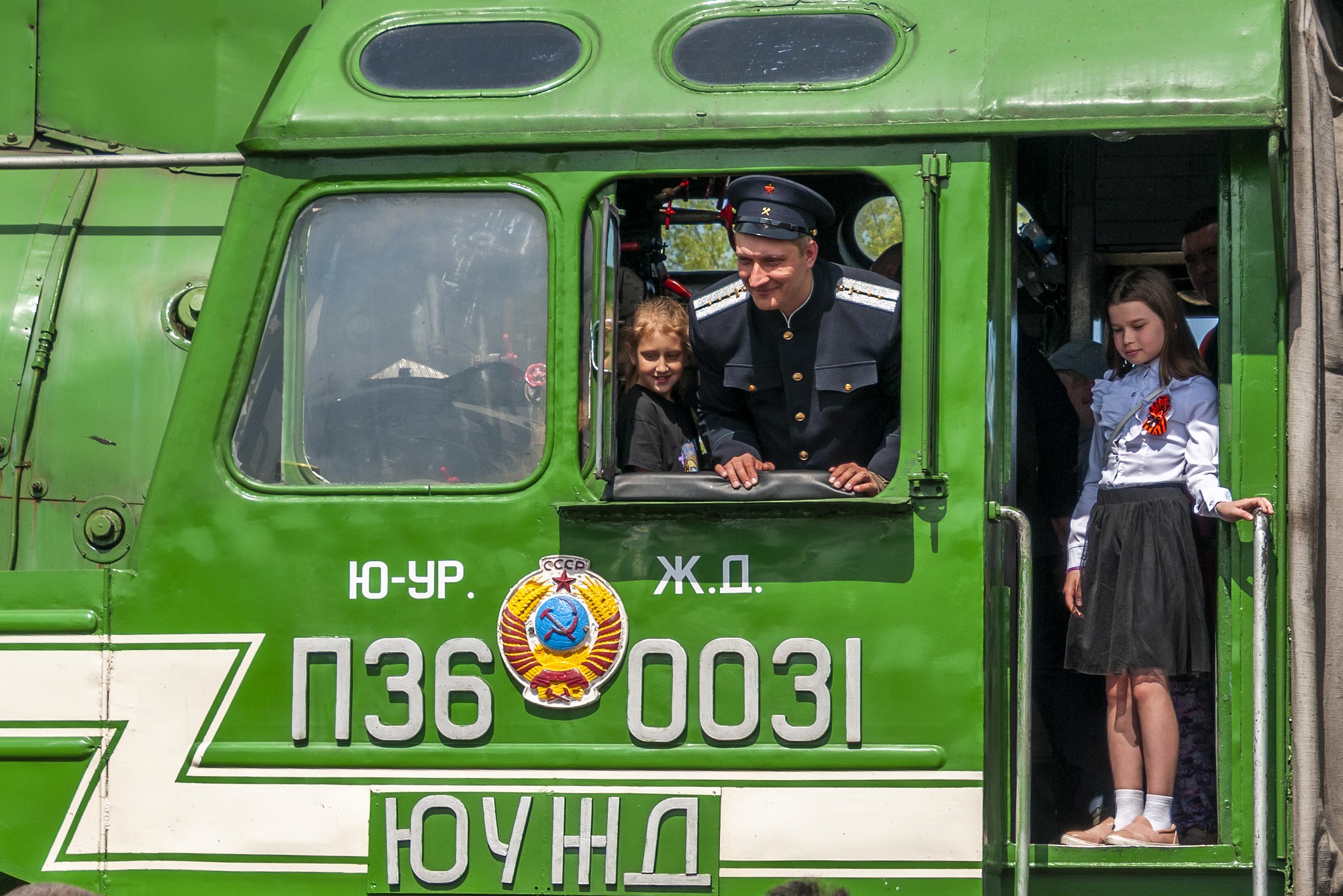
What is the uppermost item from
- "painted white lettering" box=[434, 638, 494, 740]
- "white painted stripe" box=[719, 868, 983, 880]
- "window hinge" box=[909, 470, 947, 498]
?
"window hinge" box=[909, 470, 947, 498]

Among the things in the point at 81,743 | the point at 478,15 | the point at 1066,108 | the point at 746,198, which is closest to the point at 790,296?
the point at 746,198

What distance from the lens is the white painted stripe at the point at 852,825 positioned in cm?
324

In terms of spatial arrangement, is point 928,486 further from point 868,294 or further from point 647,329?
point 647,329

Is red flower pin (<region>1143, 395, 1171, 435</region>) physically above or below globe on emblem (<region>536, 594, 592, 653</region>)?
above

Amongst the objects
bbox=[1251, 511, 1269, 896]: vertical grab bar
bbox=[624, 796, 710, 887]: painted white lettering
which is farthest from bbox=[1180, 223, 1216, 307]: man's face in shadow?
bbox=[624, 796, 710, 887]: painted white lettering

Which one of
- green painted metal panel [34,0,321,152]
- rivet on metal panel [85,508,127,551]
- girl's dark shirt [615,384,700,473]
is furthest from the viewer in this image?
green painted metal panel [34,0,321,152]

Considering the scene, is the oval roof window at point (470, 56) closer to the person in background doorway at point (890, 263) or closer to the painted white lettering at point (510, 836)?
the person in background doorway at point (890, 263)

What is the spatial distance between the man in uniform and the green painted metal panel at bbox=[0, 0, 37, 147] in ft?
8.11

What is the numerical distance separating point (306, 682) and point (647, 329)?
125 centimetres

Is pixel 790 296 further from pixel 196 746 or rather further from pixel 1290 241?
pixel 196 746

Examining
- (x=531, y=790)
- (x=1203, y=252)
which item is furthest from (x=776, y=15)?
(x=531, y=790)

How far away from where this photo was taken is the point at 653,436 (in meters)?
3.66

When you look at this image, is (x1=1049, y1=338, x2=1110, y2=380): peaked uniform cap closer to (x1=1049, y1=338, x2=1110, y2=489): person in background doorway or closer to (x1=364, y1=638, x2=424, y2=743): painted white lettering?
(x1=1049, y1=338, x2=1110, y2=489): person in background doorway

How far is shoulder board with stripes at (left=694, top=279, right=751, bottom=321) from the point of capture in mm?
3666
